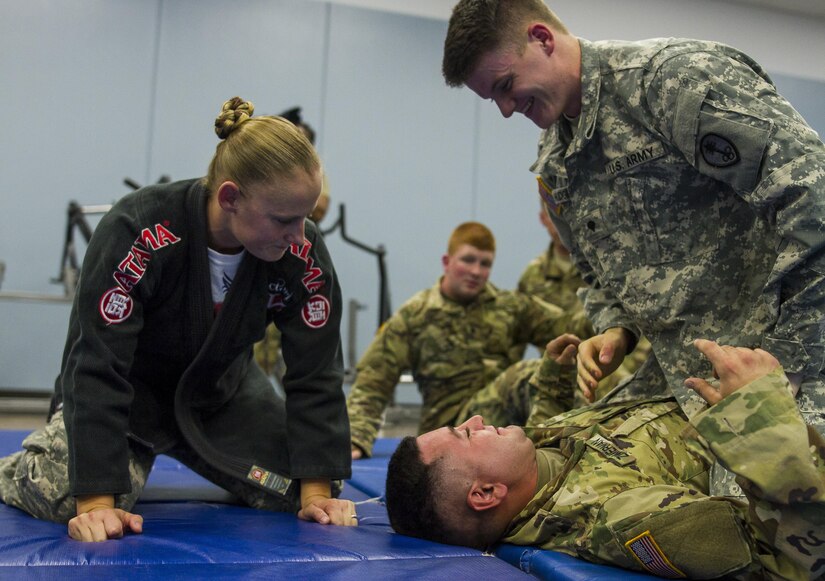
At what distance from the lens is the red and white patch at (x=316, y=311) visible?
2084 millimetres

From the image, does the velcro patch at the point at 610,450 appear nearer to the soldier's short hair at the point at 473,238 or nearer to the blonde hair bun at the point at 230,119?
the blonde hair bun at the point at 230,119

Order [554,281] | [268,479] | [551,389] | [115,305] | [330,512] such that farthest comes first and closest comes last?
[554,281] → [551,389] → [268,479] → [330,512] → [115,305]

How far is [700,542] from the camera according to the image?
138cm

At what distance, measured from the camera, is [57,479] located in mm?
1908

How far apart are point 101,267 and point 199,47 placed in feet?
17.3

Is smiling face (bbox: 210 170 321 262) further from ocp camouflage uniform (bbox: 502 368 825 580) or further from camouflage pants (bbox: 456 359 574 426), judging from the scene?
camouflage pants (bbox: 456 359 574 426)

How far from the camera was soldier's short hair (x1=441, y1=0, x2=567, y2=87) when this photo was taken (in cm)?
177

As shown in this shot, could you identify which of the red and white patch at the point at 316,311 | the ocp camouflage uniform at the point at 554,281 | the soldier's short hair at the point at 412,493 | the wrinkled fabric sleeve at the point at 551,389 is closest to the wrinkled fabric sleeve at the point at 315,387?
the red and white patch at the point at 316,311

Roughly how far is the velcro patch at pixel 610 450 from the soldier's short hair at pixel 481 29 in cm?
84

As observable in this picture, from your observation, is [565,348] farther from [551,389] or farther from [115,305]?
[115,305]

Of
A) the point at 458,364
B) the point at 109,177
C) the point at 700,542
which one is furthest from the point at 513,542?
the point at 109,177

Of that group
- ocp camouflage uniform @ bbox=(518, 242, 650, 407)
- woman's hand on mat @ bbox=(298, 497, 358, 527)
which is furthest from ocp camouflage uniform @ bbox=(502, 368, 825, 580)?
ocp camouflage uniform @ bbox=(518, 242, 650, 407)

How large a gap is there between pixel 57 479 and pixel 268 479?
1.63 feet

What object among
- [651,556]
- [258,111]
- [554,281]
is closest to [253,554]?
[651,556]
